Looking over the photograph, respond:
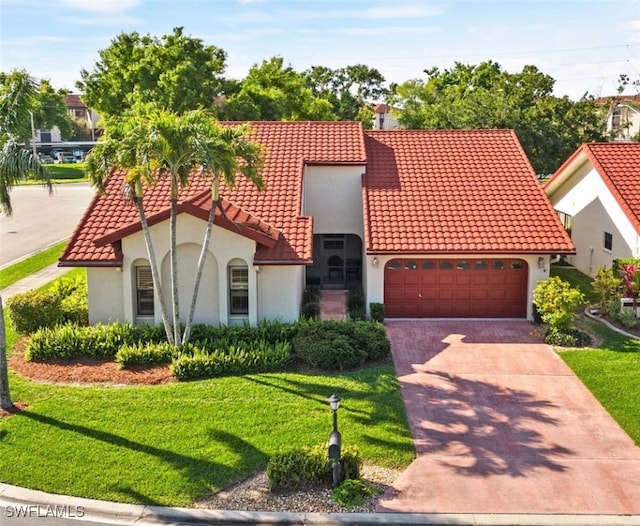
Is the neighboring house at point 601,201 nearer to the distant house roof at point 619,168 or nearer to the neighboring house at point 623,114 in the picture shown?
the distant house roof at point 619,168

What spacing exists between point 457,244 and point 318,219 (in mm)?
5659

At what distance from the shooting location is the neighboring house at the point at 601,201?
73.2 ft

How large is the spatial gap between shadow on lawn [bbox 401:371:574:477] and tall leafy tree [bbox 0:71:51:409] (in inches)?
336

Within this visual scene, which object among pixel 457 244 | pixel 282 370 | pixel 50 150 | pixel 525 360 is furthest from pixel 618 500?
pixel 50 150

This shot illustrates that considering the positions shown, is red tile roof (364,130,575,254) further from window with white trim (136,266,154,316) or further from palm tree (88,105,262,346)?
window with white trim (136,266,154,316)

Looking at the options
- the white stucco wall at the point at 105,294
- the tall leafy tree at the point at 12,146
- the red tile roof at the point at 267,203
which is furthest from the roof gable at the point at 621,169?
the tall leafy tree at the point at 12,146

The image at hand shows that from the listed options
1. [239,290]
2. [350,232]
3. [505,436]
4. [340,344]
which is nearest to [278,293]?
[239,290]

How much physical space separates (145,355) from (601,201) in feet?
54.4

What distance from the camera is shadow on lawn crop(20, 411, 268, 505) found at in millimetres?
11602

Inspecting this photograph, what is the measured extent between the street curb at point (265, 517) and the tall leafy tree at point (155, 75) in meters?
27.5

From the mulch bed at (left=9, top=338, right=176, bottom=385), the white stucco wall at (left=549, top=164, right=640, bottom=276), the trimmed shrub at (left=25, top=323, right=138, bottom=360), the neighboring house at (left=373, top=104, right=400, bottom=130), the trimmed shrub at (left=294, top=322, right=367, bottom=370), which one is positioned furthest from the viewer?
the neighboring house at (left=373, top=104, right=400, bottom=130)

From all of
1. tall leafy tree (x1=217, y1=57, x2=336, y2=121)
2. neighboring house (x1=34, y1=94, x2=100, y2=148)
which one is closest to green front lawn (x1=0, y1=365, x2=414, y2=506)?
tall leafy tree (x1=217, y1=57, x2=336, y2=121)

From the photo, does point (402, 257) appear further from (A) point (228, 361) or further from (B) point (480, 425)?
(B) point (480, 425)

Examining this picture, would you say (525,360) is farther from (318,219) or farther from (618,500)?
(318,219)
